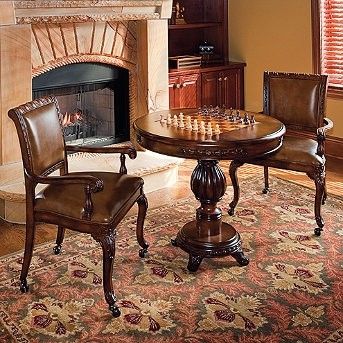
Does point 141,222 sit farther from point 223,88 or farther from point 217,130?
point 223,88

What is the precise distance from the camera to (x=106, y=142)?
4.95m

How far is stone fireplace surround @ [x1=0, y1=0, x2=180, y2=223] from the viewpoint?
3.89m

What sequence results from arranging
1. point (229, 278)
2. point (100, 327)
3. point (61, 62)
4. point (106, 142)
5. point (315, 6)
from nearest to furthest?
point (100, 327), point (229, 278), point (61, 62), point (106, 142), point (315, 6)

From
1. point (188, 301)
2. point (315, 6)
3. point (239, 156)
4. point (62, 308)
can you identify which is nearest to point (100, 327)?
point (62, 308)

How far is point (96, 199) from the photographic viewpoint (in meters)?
2.91

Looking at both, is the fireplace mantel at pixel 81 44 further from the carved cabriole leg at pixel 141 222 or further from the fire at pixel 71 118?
the carved cabriole leg at pixel 141 222

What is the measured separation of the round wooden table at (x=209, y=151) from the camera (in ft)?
9.71

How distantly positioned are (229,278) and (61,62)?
214 centimetres

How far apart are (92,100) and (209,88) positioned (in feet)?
4.59

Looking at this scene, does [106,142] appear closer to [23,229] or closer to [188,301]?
[23,229]

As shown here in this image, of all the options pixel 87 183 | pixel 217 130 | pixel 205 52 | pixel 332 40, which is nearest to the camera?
pixel 87 183

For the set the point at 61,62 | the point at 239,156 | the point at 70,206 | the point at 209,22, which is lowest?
the point at 70,206

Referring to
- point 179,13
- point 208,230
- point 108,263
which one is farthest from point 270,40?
point 108,263

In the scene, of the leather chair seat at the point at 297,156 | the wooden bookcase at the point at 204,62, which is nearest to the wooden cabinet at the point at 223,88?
the wooden bookcase at the point at 204,62
